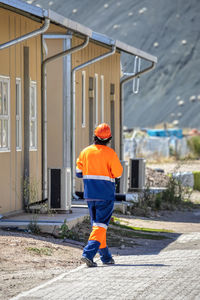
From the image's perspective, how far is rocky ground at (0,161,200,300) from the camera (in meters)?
8.84

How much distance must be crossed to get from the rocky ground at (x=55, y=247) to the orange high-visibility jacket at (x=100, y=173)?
36.7 inches

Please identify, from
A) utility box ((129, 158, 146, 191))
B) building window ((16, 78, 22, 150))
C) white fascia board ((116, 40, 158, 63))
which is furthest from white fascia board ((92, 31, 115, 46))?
building window ((16, 78, 22, 150))

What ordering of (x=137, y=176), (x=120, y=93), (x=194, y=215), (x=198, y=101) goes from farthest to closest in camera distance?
(x=198, y=101), (x=120, y=93), (x=137, y=176), (x=194, y=215)

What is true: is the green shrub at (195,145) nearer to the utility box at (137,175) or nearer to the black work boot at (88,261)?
the utility box at (137,175)

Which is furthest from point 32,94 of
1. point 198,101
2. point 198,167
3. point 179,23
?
point 179,23

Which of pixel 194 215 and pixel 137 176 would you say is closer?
pixel 194 215

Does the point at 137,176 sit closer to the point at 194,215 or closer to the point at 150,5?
the point at 194,215

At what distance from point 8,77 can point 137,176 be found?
6946 mm

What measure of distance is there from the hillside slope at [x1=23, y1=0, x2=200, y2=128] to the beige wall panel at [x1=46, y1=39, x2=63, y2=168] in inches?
2460

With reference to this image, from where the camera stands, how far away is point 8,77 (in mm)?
13500

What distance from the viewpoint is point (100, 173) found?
9.82 m

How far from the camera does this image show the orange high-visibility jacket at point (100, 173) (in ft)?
32.1

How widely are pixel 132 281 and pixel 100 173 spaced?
5.57ft

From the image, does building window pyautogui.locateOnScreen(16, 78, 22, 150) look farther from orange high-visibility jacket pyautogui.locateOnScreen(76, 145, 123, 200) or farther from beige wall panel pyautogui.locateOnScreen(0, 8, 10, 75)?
orange high-visibility jacket pyautogui.locateOnScreen(76, 145, 123, 200)
